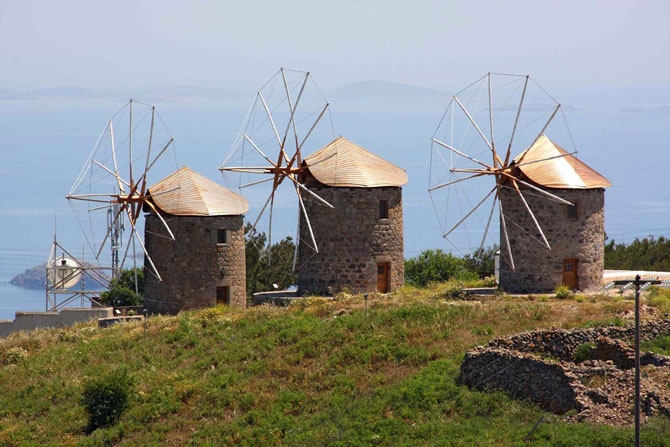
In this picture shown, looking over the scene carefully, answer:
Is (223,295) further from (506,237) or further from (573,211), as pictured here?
(573,211)

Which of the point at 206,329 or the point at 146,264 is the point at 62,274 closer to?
the point at 146,264

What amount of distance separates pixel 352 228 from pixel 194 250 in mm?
5886

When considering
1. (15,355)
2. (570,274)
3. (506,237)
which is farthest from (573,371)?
(15,355)

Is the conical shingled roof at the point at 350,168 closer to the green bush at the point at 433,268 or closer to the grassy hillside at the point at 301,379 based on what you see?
the grassy hillside at the point at 301,379

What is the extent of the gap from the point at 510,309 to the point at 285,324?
6.67 m

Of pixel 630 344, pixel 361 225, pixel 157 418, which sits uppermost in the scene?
pixel 361 225

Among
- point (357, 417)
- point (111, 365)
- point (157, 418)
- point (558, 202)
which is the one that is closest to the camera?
point (357, 417)

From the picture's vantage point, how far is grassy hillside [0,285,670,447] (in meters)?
22.7

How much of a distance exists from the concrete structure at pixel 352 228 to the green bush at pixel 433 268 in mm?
11785

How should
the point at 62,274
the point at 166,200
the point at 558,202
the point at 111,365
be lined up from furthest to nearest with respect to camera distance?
the point at 62,274 → the point at 166,200 → the point at 558,202 → the point at 111,365

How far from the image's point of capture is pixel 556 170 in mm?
36750

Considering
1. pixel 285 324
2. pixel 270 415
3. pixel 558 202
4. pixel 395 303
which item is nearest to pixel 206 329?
pixel 285 324

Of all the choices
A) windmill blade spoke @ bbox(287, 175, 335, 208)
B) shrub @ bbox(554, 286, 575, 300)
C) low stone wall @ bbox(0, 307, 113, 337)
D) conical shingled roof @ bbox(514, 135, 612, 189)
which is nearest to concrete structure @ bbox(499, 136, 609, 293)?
conical shingled roof @ bbox(514, 135, 612, 189)

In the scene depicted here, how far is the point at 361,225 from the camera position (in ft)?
124
